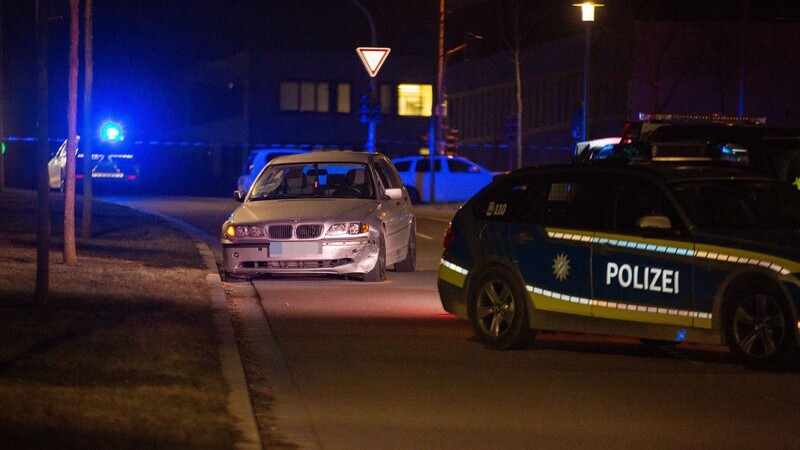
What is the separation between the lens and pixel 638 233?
10.5 metres

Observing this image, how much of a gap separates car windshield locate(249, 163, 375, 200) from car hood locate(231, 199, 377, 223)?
0.29m

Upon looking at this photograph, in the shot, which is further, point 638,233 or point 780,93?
point 780,93

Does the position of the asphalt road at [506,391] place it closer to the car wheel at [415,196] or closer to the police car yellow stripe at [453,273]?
the police car yellow stripe at [453,273]

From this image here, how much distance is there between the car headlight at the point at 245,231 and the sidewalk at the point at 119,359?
0.66 metres

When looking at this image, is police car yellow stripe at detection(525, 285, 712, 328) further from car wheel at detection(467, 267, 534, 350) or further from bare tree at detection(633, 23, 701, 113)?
bare tree at detection(633, 23, 701, 113)

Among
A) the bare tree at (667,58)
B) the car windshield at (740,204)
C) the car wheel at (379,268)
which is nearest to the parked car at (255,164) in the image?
the bare tree at (667,58)

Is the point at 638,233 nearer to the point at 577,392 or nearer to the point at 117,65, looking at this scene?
the point at 577,392

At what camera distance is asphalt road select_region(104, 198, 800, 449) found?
312 inches

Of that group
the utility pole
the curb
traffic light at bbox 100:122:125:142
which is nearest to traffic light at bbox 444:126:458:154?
the utility pole

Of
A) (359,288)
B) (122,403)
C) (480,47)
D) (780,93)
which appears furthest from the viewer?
(480,47)

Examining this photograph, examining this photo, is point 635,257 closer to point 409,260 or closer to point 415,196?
point 409,260

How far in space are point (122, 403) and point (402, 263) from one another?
33.5 feet

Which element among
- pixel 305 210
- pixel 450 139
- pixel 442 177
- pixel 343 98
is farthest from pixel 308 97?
pixel 305 210

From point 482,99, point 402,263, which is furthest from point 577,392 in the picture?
point 482,99
